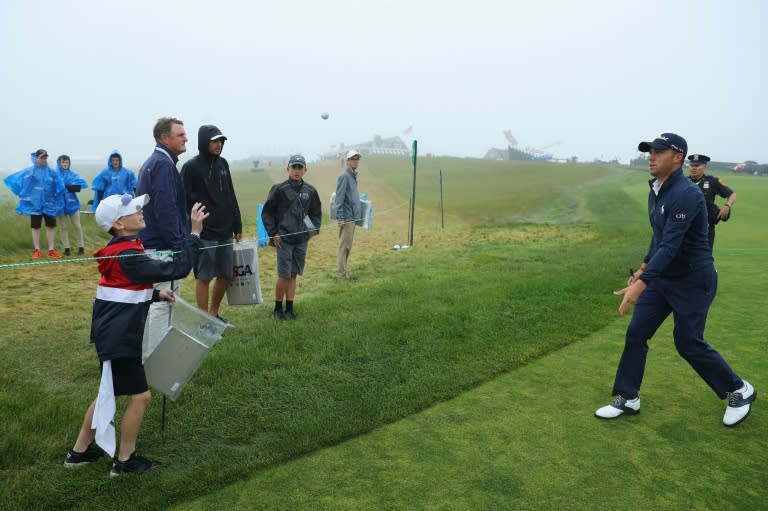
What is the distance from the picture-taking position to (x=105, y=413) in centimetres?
323

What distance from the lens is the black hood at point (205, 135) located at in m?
5.58

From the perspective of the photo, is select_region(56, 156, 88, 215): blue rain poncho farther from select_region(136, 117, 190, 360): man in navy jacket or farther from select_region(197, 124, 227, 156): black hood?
select_region(136, 117, 190, 360): man in navy jacket

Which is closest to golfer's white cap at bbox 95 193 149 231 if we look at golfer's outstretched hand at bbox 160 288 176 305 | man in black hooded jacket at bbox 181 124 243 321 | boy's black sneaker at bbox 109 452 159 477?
golfer's outstretched hand at bbox 160 288 176 305

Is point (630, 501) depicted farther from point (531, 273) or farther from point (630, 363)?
point (531, 273)

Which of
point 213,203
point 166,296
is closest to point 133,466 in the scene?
point 166,296

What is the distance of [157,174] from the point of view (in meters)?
4.53

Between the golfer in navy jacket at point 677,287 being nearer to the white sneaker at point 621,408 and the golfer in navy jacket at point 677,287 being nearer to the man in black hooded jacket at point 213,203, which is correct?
the white sneaker at point 621,408

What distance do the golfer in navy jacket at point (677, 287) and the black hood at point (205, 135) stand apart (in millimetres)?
3907

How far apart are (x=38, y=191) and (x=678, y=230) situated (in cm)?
1057

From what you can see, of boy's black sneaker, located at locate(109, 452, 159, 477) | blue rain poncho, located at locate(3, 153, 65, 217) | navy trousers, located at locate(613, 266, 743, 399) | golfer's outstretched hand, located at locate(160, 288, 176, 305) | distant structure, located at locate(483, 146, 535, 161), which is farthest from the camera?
distant structure, located at locate(483, 146, 535, 161)

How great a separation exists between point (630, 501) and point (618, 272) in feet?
22.7

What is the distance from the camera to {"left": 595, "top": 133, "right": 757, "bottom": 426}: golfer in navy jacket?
12.8 ft

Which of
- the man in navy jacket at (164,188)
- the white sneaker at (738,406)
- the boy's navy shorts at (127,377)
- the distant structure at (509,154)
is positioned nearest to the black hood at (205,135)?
the man in navy jacket at (164,188)

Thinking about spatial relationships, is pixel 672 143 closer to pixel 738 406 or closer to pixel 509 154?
pixel 738 406
